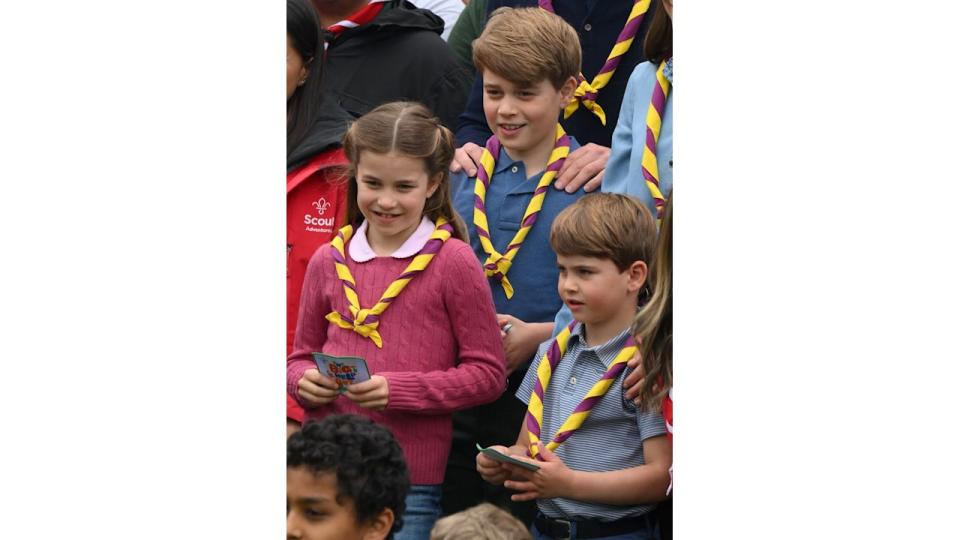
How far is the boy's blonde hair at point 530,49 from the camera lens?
3.87 metres

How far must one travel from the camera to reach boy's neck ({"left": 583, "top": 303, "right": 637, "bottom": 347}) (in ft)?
11.7

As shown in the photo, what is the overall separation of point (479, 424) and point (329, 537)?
0.62 meters

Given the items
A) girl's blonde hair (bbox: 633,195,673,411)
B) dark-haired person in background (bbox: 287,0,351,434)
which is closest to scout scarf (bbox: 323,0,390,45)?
dark-haired person in background (bbox: 287,0,351,434)

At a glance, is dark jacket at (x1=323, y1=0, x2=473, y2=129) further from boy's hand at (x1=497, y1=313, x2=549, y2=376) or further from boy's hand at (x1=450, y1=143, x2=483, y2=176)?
boy's hand at (x1=497, y1=313, x2=549, y2=376)

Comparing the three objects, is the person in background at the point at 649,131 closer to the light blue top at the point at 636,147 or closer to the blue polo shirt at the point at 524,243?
the light blue top at the point at 636,147

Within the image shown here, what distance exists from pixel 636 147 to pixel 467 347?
55 cm

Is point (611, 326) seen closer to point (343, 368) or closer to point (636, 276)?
point (636, 276)

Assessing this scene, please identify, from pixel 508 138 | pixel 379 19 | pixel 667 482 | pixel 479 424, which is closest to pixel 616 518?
pixel 667 482

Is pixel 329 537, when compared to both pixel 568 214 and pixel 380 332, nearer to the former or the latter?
pixel 380 332

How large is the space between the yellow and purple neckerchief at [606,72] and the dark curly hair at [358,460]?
0.96 meters

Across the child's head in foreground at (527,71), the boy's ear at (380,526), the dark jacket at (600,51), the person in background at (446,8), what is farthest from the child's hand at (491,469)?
the person in background at (446,8)

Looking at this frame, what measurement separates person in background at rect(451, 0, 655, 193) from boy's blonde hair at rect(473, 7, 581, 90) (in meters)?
0.10

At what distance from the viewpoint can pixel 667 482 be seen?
3424 millimetres

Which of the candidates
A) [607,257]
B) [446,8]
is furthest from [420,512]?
[446,8]
